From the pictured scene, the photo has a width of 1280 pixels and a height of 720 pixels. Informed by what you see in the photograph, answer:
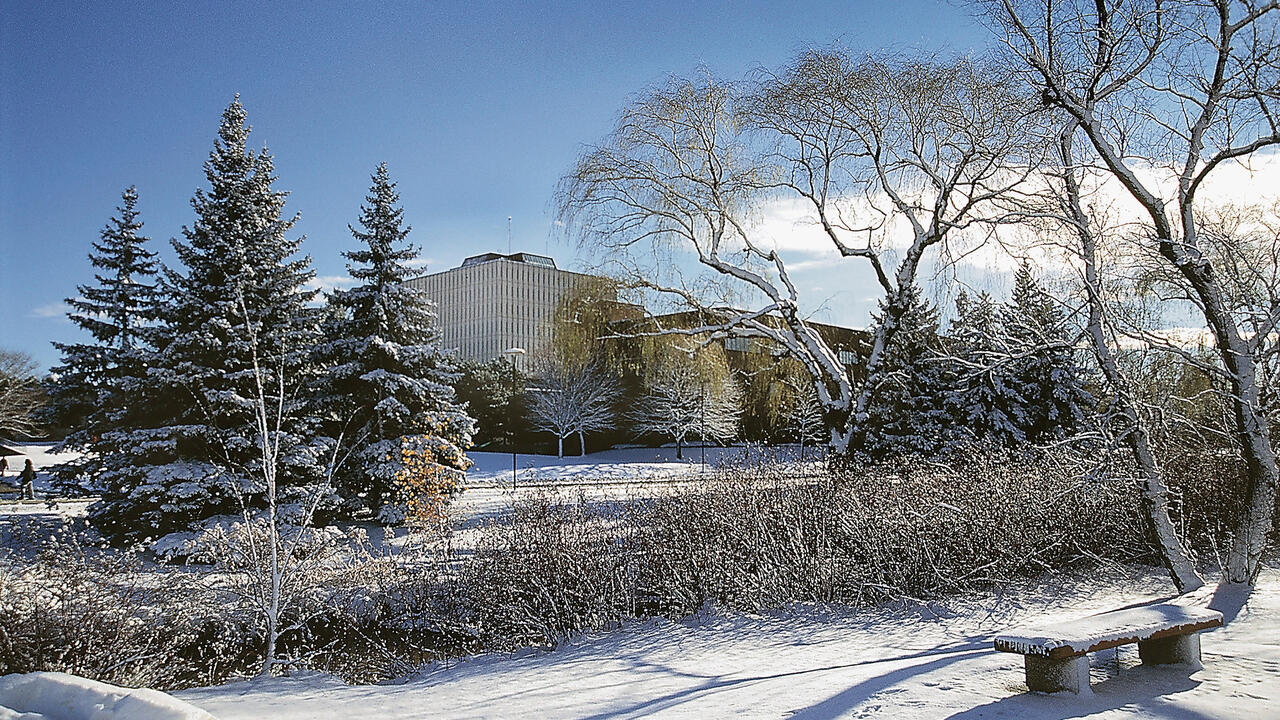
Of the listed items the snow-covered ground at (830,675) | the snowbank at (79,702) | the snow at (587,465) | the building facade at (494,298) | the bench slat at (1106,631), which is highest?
the building facade at (494,298)

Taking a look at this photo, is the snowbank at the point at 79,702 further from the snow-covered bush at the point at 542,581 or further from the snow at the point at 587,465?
the snow at the point at 587,465

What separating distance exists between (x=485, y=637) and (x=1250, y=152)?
843cm

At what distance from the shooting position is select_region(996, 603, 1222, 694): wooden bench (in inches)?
179

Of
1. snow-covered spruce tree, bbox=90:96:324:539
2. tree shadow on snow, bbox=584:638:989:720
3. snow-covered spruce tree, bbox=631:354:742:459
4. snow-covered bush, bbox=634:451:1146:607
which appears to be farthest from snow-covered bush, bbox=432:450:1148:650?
snow-covered spruce tree, bbox=631:354:742:459

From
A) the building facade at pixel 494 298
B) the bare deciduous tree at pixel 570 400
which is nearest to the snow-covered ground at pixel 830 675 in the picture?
the bare deciduous tree at pixel 570 400

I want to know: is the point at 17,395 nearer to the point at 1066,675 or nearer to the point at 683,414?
the point at 683,414

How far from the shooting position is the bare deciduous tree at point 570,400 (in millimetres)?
42344

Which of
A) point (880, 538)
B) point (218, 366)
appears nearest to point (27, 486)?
point (218, 366)

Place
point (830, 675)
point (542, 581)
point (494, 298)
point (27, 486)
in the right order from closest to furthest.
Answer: point (830, 675) < point (542, 581) < point (27, 486) < point (494, 298)

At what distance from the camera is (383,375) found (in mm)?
16938

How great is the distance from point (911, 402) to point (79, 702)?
1771cm

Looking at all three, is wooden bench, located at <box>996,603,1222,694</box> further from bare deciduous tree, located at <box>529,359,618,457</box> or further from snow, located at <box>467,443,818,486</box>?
bare deciduous tree, located at <box>529,359,618,457</box>

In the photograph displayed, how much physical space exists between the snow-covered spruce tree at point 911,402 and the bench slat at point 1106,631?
13385mm

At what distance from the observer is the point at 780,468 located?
37.4ft
